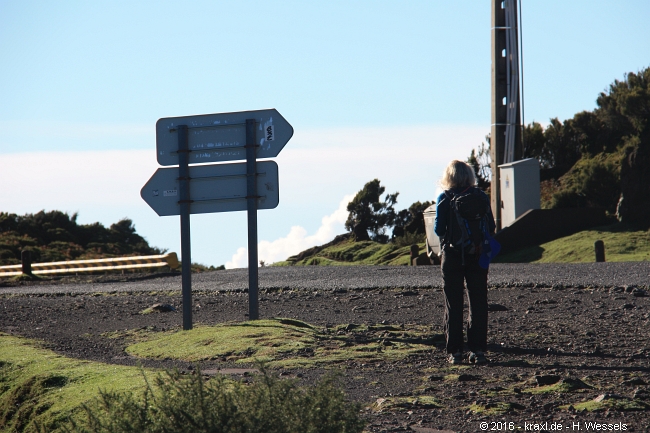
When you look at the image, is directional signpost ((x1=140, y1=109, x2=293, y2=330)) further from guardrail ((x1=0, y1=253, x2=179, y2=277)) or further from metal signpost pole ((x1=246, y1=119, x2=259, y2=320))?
guardrail ((x1=0, y1=253, x2=179, y2=277))

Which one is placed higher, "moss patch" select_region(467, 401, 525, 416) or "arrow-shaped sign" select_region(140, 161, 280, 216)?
"arrow-shaped sign" select_region(140, 161, 280, 216)

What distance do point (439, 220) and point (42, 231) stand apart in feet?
120

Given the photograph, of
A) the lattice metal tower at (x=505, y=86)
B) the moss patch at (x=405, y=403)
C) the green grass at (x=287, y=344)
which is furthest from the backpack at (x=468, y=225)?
the lattice metal tower at (x=505, y=86)

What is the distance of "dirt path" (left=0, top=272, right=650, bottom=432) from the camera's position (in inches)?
181

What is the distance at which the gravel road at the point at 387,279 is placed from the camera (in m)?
12.7

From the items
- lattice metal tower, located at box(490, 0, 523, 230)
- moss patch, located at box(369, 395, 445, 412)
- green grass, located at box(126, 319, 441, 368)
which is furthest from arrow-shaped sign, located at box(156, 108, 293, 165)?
lattice metal tower, located at box(490, 0, 523, 230)

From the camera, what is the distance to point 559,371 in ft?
19.0

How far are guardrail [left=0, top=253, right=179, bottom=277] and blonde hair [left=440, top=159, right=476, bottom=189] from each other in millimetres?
17640

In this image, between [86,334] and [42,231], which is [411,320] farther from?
[42,231]

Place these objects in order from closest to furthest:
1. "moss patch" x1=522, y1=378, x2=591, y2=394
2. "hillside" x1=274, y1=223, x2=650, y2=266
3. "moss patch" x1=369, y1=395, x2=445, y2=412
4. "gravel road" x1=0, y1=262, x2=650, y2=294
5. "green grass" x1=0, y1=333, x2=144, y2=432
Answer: "moss patch" x1=369, y1=395, x2=445, y2=412
"moss patch" x1=522, y1=378, x2=591, y2=394
"green grass" x1=0, y1=333, x2=144, y2=432
"gravel road" x1=0, y1=262, x2=650, y2=294
"hillside" x1=274, y1=223, x2=650, y2=266

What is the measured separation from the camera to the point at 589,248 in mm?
20562

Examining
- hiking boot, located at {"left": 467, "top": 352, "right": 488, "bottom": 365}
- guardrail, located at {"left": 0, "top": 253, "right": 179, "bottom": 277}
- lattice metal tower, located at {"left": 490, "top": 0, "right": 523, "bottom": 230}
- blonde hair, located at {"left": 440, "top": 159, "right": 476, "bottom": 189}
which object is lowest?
hiking boot, located at {"left": 467, "top": 352, "right": 488, "bottom": 365}

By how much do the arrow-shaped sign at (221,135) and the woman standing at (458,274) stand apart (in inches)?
118

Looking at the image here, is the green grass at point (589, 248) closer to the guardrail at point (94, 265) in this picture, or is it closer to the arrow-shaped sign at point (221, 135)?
the guardrail at point (94, 265)
